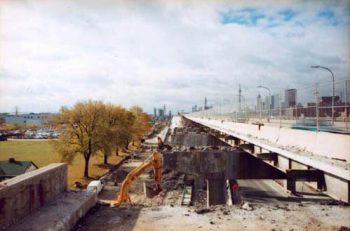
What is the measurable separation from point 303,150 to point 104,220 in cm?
505

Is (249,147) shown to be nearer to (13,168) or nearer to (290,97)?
(290,97)

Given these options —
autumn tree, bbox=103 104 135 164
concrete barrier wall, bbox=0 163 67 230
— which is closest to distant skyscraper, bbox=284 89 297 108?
concrete barrier wall, bbox=0 163 67 230

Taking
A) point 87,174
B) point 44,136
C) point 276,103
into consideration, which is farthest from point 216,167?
point 44,136

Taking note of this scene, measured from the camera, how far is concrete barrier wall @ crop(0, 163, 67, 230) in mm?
6828

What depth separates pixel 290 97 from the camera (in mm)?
13391

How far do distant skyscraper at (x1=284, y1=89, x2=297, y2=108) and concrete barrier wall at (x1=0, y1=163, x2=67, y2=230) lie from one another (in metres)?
8.01

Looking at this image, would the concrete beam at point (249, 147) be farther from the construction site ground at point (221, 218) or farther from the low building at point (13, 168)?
the low building at point (13, 168)

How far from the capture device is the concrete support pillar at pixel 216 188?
18859mm

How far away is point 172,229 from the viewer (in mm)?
7973

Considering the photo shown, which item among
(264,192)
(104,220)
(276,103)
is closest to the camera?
(104,220)

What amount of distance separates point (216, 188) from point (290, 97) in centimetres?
803

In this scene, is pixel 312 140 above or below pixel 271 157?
above

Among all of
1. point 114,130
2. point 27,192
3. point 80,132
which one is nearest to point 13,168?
point 80,132

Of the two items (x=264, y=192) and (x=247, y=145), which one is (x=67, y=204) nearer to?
(x=247, y=145)
